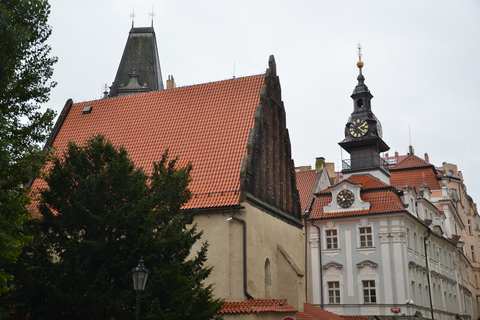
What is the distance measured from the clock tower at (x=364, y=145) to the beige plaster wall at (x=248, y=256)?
24.1m

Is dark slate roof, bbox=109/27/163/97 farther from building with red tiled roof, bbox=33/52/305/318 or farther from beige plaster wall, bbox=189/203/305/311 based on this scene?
beige plaster wall, bbox=189/203/305/311

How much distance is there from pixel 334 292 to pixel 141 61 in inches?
850

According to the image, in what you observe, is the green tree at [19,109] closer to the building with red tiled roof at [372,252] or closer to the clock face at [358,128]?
the building with red tiled roof at [372,252]

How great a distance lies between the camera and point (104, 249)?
528 inches

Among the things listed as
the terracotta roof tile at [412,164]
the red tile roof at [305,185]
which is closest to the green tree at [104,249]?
the red tile roof at [305,185]

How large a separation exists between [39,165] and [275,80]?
15.1 m

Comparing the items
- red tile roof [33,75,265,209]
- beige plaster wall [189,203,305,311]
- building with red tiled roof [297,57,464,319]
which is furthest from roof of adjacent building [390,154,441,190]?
beige plaster wall [189,203,305,311]

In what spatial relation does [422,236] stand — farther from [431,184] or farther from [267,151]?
[267,151]

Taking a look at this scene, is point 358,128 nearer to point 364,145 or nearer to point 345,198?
point 364,145

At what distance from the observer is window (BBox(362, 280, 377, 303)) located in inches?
1390

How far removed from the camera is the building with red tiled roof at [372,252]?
3500 centimetres

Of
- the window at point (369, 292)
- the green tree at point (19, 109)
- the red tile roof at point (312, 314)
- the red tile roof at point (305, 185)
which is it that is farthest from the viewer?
the red tile roof at point (305, 185)

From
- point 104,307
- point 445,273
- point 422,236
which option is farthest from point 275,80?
point 445,273

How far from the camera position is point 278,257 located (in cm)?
2170
